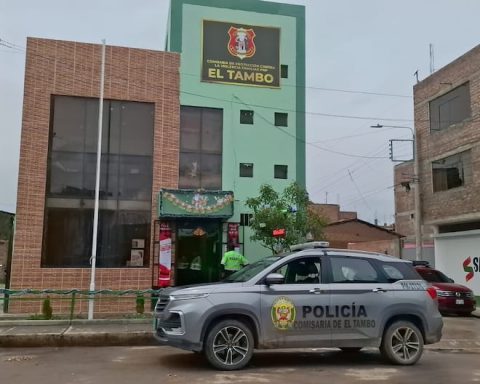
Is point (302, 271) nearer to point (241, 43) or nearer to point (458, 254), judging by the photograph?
point (241, 43)

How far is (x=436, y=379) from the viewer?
8.45m

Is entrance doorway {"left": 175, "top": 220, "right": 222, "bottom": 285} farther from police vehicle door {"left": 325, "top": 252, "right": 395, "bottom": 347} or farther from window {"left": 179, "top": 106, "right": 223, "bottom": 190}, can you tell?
police vehicle door {"left": 325, "top": 252, "right": 395, "bottom": 347}

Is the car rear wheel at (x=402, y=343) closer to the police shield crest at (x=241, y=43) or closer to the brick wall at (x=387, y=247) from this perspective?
the police shield crest at (x=241, y=43)

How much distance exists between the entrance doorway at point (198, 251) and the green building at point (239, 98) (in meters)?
0.16

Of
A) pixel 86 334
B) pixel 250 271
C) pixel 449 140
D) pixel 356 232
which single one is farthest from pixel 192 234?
pixel 356 232

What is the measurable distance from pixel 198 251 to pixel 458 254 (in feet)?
44.5

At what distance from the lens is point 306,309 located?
360 inches

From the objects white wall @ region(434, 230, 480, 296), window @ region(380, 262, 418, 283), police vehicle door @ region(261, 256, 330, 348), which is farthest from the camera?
white wall @ region(434, 230, 480, 296)

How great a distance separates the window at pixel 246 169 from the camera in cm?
1852

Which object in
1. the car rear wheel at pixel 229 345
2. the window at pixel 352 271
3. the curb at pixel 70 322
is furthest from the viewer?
the curb at pixel 70 322

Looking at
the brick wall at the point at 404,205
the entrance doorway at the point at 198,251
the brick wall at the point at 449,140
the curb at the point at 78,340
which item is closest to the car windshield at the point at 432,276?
the brick wall at the point at 449,140

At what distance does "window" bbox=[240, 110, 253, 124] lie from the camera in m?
18.7

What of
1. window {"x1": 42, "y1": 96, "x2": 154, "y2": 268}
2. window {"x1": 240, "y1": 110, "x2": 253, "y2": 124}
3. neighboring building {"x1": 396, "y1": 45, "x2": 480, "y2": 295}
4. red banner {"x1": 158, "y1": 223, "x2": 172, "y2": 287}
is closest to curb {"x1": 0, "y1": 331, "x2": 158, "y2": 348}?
red banner {"x1": 158, "y1": 223, "x2": 172, "y2": 287}

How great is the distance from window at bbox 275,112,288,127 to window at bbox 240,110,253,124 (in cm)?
89
